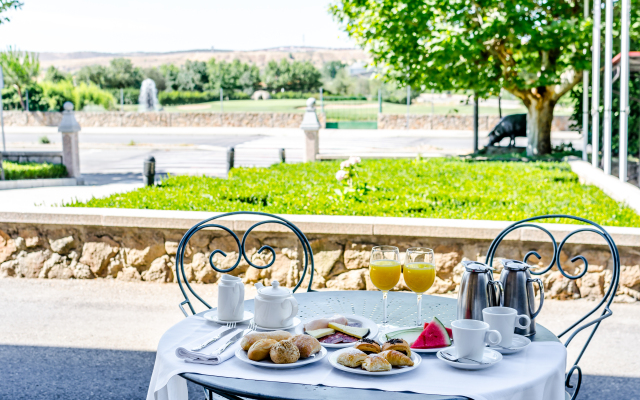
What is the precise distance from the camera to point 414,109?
42.8m

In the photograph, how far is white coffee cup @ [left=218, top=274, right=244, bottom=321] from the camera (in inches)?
95.0

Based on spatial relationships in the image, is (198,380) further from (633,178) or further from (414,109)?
(414,109)

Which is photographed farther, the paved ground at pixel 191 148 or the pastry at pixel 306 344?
the paved ground at pixel 191 148

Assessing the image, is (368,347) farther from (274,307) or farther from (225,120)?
(225,120)

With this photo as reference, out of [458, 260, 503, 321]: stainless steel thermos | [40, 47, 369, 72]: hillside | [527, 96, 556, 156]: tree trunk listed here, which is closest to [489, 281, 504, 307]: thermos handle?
[458, 260, 503, 321]: stainless steel thermos

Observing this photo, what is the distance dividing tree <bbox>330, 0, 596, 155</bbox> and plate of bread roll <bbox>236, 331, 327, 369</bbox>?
36.4 feet

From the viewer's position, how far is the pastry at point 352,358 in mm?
1932

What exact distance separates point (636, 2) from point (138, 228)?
11214 millimetres

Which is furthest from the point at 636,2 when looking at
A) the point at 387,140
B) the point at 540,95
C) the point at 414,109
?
the point at 414,109

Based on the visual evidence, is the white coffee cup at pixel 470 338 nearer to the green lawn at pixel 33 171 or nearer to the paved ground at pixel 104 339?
the paved ground at pixel 104 339

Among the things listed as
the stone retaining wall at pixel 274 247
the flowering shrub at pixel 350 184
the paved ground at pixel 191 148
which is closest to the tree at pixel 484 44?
the paved ground at pixel 191 148

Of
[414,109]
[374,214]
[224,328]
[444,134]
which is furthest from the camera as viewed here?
[414,109]

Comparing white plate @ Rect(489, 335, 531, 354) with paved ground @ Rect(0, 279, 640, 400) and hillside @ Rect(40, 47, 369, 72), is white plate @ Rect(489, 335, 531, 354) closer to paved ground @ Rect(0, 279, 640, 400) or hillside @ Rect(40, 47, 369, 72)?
paved ground @ Rect(0, 279, 640, 400)

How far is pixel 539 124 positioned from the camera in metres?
15.0
